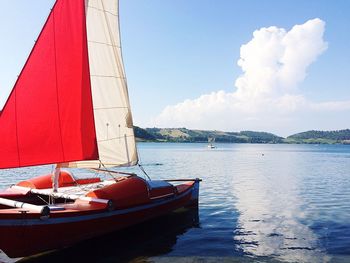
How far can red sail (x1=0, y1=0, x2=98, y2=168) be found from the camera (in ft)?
49.1

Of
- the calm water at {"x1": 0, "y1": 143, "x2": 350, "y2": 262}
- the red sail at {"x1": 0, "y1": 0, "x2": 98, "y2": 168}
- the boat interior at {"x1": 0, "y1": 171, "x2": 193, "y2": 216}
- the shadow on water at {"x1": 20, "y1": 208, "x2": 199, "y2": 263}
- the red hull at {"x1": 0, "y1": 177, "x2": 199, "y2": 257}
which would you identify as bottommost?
the calm water at {"x1": 0, "y1": 143, "x2": 350, "y2": 262}

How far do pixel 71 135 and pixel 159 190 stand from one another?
5613 millimetres

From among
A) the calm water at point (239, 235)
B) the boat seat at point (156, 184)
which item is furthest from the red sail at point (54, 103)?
the calm water at point (239, 235)

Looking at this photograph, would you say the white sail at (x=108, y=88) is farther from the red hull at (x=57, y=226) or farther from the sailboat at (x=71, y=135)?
the red hull at (x=57, y=226)

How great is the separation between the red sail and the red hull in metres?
2.64

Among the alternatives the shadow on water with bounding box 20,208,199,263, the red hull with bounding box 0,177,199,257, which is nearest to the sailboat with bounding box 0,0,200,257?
the red hull with bounding box 0,177,199,257

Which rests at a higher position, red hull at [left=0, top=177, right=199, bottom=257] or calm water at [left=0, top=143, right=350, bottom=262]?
red hull at [left=0, top=177, right=199, bottom=257]

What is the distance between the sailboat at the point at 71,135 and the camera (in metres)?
14.1

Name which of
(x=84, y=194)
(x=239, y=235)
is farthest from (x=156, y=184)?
(x=239, y=235)

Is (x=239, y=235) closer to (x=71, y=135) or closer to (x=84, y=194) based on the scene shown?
(x=84, y=194)

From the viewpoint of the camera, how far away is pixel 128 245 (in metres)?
16.9

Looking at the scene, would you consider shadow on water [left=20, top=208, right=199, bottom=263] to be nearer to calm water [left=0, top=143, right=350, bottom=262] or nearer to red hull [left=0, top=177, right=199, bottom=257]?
calm water [left=0, top=143, right=350, bottom=262]

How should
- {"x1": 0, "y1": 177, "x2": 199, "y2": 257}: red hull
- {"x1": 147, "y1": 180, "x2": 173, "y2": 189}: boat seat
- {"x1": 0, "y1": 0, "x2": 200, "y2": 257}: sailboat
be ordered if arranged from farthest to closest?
{"x1": 147, "y1": 180, "x2": 173, "y2": 189}: boat seat → {"x1": 0, "y1": 0, "x2": 200, "y2": 257}: sailboat → {"x1": 0, "y1": 177, "x2": 199, "y2": 257}: red hull

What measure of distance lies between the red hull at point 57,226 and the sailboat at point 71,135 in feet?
0.11
